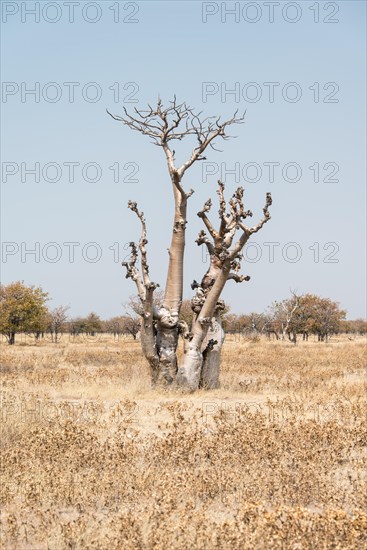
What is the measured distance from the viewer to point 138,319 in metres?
32.3

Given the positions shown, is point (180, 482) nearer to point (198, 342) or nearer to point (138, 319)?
point (198, 342)

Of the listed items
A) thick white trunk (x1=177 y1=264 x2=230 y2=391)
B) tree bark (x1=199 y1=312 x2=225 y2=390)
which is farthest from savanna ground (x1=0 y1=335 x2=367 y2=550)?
tree bark (x1=199 y1=312 x2=225 y2=390)

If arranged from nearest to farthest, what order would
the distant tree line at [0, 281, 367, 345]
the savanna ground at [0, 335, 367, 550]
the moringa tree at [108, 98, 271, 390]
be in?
the savanna ground at [0, 335, 367, 550] < the moringa tree at [108, 98, 271, 390] < the distant tree line at [0, 281, 367, 345]

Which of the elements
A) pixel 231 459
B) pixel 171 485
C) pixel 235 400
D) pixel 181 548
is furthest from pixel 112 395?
pixel 181 548

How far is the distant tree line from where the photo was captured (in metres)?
47.0

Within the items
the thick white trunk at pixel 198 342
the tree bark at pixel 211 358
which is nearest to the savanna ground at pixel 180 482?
the thick white trunk at pixel 198 342

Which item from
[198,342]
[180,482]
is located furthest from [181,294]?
[180,482]

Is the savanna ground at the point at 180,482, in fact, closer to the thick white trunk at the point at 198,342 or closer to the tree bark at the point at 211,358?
the thick white trunk at the point at 198,342

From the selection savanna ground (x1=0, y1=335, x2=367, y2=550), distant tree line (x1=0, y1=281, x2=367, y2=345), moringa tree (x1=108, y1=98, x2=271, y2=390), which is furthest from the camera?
distant tree line (x1=0, y1=281, x2=367, y2=345)

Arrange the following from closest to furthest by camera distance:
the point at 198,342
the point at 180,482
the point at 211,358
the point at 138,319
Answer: the point at 180,482, the point at 198,342, the point at 211,358, the point at 138,319

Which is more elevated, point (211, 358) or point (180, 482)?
point (211, 358)

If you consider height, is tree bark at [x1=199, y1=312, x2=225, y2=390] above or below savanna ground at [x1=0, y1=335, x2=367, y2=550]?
above

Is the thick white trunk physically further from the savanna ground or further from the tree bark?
the savanna ground

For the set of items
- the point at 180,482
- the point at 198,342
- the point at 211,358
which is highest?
the point at 198,342
